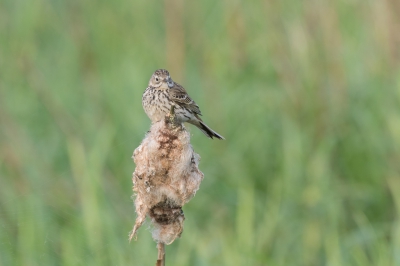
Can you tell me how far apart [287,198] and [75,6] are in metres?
2.67

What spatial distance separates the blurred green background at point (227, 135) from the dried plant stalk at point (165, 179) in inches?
52.3

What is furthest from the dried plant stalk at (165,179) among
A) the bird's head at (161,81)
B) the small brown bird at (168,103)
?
the bird's head at (161,81)

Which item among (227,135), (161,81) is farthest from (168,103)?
(227,135)

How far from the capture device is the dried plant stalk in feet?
6.30

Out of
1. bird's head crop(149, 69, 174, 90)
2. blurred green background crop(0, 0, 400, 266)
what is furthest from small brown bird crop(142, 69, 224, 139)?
blurred green background crop(0, 0, 400, 266)

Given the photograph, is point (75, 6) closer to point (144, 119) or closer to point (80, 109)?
point (80, 109)

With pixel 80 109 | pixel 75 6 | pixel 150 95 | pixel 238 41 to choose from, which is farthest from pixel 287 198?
A: pixel 75 6

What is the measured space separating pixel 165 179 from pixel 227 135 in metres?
3.79

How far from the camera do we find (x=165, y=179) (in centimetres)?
202

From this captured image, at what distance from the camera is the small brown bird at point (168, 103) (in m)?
4.10

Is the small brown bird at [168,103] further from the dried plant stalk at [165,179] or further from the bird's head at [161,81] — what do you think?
the dried plant stalk at [165,179]

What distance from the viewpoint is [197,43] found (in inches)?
255

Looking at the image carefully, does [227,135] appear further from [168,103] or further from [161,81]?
[168,103]

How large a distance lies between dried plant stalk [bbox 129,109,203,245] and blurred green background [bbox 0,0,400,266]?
133 cm
